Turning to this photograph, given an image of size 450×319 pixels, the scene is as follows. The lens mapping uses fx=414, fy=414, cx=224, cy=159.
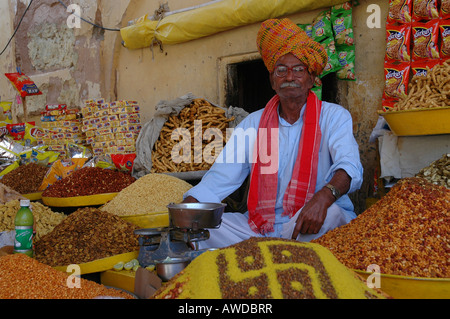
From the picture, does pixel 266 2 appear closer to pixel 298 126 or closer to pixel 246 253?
pixel 298 126

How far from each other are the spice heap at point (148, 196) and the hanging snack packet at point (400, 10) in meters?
1.73

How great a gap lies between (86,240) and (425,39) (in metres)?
2.29

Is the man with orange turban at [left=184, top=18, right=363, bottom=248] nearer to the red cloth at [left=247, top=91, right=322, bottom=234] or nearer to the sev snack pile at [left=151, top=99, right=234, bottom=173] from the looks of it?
the red cloth at [left=247, top=91, right=322, bottom=234]

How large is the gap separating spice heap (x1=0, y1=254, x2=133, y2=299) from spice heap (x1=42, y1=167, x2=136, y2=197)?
123 cm

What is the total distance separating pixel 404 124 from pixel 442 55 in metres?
0.76

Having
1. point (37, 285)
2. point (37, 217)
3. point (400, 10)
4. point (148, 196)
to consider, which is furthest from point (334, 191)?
point (37, 217)

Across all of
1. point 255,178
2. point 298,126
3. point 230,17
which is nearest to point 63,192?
point 255,178

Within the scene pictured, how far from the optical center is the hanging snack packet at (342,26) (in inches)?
114

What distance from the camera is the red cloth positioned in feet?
7.07

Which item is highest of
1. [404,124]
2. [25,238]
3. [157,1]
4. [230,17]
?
[157,1]

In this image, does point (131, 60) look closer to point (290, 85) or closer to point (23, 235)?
point (290, 85)

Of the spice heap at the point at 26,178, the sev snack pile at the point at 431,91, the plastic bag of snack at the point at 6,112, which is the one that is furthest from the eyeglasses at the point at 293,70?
the plastic bag of snack at the point at 6,112

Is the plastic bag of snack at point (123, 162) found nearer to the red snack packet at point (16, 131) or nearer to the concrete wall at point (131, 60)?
the concrete wall at point (131, 60)

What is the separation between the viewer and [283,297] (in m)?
0.99
